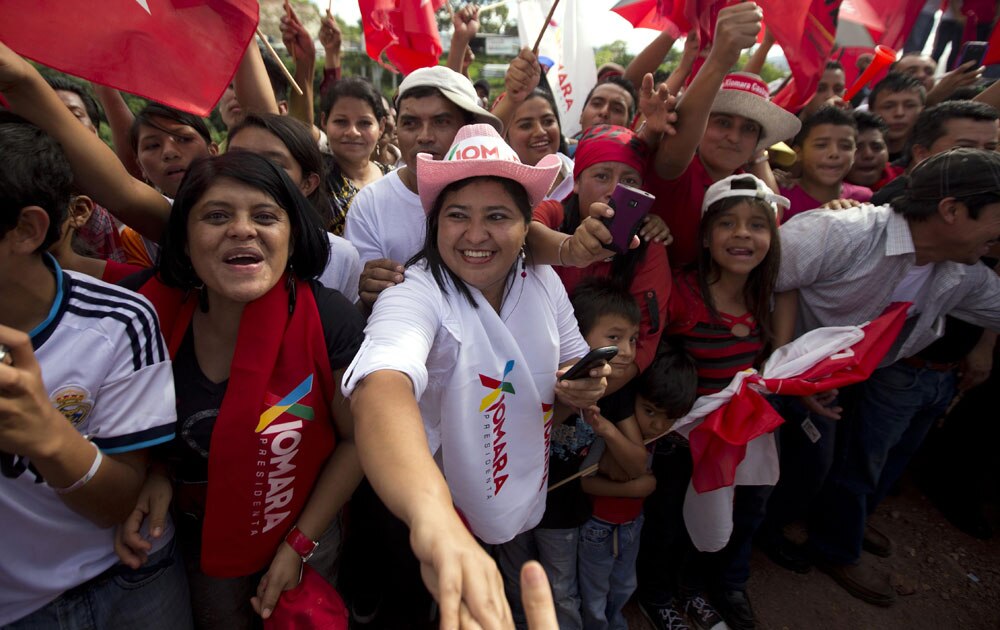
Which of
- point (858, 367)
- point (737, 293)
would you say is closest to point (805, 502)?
point (858, 367)

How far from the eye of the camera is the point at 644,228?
2.21 meters

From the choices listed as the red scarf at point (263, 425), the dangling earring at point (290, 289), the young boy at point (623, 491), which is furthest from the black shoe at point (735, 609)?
the dangling earring at point (290, 289)

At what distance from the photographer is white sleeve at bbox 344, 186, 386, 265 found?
87.0 inches

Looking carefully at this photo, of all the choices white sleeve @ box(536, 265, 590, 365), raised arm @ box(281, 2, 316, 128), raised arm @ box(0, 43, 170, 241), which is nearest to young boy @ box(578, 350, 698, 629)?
white sleeve @ box(536, 265, 590, 365)

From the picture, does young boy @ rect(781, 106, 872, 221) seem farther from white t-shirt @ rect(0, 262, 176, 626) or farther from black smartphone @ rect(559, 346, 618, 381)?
white t-shirt @ rect(0, 262, 176, 626)

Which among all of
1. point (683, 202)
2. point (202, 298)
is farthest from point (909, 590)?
point (202, 298)

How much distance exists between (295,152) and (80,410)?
1268 millimetres

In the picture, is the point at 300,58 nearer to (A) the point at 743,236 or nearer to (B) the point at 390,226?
(B) the point at 390,226

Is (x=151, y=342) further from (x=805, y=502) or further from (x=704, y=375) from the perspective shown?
(x=805, y=502)

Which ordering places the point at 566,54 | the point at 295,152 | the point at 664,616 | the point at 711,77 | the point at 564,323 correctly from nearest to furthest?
the point at 564,323 < the point at 711,77 < the point at 295,152 < the point at 664,616 < the point at 566,54

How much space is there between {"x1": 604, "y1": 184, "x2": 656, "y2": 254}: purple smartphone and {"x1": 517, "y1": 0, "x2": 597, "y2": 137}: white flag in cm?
386

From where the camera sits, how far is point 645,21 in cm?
409

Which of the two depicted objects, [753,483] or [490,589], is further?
[753,483]

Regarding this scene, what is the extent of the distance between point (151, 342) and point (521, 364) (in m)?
1.08
